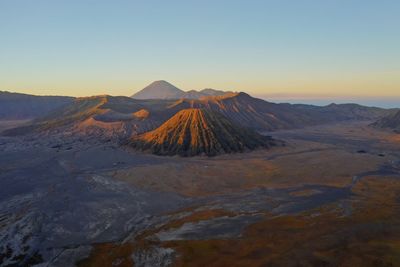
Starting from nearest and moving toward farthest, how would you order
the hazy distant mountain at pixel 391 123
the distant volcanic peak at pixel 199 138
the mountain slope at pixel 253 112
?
the distant volcanic peak at pixel 199 138 → the hazy distant mountain at pixel 391 123 → the mountain slope at pixel 253 112

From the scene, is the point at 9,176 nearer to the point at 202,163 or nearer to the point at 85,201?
the point at 85,201

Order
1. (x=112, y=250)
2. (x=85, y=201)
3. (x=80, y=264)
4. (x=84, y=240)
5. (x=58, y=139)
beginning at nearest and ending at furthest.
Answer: (x=80, y=264) < (x=112, y=250) < (x=84, y=240) < (x=85, y=201) < (x=58, y=139)

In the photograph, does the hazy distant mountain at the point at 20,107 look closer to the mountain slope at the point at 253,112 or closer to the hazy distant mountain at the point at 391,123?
the mountain slope at the point at 253,112

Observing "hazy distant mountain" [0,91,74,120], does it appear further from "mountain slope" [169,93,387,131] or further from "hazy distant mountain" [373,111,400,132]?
"hazy distant mountain" [373,111,400,132]

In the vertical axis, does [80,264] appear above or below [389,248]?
below

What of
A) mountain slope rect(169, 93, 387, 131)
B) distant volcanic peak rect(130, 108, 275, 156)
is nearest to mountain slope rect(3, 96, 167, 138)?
distant volcanic peak rect(130, 108, 275, 156)

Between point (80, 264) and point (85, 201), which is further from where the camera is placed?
point (85, 201)

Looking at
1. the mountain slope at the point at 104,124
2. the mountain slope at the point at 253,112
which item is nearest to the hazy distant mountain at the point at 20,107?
the mountain slope at the point at 104,124

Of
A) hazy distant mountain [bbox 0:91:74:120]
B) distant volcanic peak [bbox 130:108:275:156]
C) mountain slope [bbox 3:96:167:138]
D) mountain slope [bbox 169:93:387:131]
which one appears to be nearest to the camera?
distant volcanic peak [bbox 130:108:275:156]

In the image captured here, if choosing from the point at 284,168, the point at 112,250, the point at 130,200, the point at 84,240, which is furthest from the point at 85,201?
the point at 284,168
